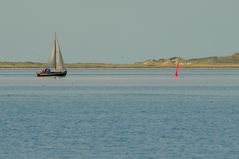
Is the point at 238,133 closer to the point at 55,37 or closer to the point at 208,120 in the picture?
the point at 208,120

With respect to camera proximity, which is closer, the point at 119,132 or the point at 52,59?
the point at 119,132

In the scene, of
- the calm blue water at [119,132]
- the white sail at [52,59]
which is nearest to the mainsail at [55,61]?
the white sail at [52,59]

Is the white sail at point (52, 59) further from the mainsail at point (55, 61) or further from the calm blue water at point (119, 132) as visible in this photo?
the calm blue water at point (119, 132)

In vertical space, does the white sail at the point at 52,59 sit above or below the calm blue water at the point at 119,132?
above

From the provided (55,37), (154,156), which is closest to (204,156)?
(154,156)

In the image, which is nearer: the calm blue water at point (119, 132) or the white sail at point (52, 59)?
the calm blue water at point (119, 132)

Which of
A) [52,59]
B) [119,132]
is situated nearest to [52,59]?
[52,59]

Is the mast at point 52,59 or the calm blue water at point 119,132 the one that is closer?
the calm blue water at point 119,132

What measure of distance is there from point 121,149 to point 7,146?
255 inches

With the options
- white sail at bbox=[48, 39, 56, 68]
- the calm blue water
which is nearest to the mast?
white sail at bbox=[48, 39, 56, 68]

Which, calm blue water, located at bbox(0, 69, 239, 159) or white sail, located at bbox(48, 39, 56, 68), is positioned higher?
white sail, located at bbox(48, 39, 56, 68)

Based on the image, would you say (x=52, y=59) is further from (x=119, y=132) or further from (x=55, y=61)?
(x=119, y=132)

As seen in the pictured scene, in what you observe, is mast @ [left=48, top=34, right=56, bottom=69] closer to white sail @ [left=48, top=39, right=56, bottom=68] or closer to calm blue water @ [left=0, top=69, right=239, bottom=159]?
white sail @ [left=48, top=39, right=56, bottom=68]

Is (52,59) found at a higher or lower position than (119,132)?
higher
